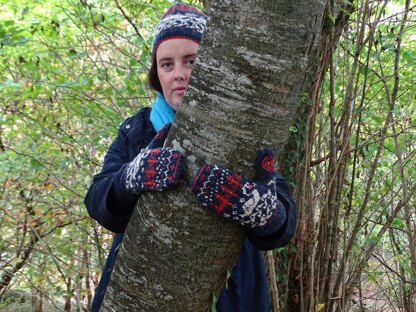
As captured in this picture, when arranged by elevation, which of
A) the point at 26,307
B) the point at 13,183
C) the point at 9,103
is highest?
the point at 9,103

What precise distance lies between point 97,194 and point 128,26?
345cm

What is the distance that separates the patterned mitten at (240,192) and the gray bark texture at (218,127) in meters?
0.03

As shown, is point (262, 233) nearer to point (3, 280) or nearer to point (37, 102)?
point (37, 102)

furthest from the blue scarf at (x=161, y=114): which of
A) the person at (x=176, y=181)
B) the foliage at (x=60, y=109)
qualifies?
the foliage at (x=60, y=109)

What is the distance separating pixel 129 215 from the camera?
1.41 m

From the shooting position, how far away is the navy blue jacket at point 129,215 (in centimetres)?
134

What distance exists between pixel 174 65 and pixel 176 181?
62cm

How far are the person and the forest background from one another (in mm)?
974

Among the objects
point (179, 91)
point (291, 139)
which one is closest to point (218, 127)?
point (179, 91)

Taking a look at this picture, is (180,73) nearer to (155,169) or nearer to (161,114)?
(161,114)

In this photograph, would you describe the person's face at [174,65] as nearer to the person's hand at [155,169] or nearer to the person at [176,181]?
the person at [176,181]

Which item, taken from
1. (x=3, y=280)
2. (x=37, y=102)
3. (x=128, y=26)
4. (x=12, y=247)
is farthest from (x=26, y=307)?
(x=128, y=26)

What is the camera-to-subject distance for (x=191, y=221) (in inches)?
41.7

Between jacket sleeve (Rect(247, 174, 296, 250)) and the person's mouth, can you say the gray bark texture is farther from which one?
the person's mouth
